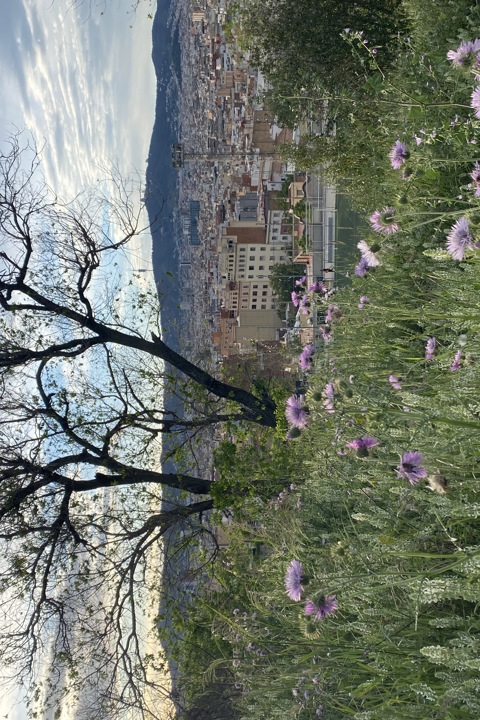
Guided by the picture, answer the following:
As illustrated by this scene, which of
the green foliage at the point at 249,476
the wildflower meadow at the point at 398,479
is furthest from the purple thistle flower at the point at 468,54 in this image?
the green foliage at the point at 249,476

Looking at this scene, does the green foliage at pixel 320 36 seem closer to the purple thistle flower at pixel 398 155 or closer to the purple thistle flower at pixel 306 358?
the purple thistle flower at pixel 398 155

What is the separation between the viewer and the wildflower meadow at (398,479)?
2307 mm

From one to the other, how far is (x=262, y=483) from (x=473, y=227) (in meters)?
5.32

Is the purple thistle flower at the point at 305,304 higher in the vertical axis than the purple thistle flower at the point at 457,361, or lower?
higher

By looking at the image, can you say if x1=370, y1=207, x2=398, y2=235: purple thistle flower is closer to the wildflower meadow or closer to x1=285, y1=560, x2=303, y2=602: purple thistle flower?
the wildflower meadow

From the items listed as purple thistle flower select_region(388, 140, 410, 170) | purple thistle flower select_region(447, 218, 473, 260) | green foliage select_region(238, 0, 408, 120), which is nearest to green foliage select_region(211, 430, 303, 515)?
purple thistle flower select_region(388, 140, 410, 170)

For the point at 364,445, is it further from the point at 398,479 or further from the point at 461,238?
the point at 461,238

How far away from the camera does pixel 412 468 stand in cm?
233

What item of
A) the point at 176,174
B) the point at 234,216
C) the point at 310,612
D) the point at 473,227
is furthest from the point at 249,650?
the point at 176,174

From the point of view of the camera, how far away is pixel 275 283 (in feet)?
107

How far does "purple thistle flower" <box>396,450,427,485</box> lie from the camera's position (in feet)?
7.57

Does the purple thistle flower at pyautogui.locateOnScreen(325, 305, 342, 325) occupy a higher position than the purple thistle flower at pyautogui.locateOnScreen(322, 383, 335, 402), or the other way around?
the purple thistle flower at pyautogui.locateOnScreen(325, 305, 342, 325)

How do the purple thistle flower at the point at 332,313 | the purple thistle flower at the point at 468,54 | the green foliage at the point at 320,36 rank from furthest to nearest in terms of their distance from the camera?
1. the green foliage at the point at 320,36
2. the purple thistle flower at the point at 332,313
3. the purple thistle flower at the point at 468,54

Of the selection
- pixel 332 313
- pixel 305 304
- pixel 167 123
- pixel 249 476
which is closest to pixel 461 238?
pixel 332 313
